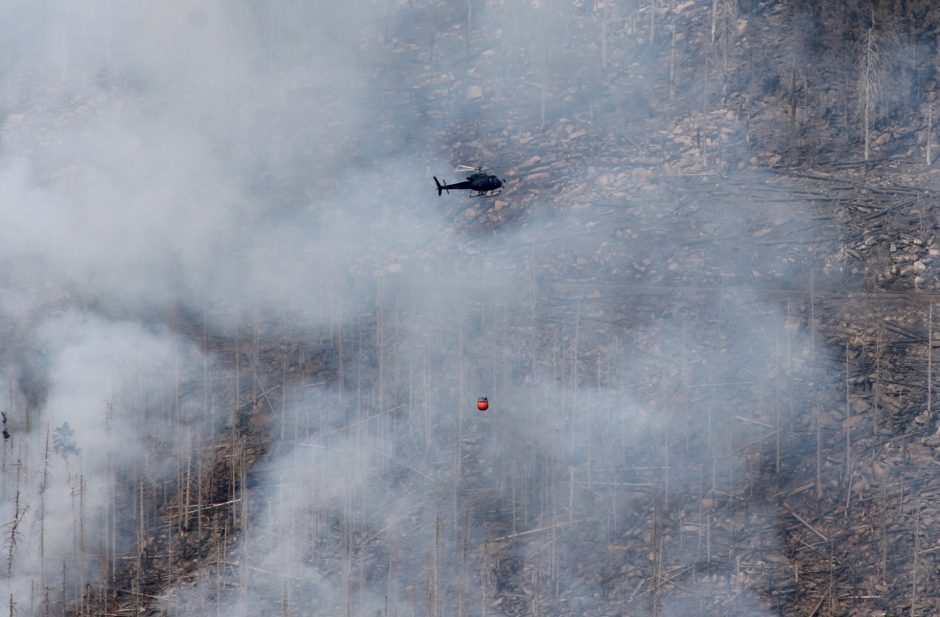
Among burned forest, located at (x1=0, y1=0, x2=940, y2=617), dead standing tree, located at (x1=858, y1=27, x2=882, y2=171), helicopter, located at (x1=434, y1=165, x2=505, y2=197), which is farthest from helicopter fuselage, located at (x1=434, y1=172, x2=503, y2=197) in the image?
dead standing tree, located at (x1=858, y1=27, x2=882, y2=171)

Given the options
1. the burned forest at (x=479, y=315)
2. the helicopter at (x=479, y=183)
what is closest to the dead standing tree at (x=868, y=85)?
the burned forest at (x=479, y=315)

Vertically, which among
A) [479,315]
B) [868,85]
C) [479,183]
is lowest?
[479,315]

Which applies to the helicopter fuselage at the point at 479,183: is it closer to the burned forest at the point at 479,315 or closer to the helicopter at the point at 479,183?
the helicopter at the point at 479,183

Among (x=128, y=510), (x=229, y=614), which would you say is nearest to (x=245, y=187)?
(x=128, y=510)

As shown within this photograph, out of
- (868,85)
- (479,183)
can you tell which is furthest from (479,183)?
(868,85)

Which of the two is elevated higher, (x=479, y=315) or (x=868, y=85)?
(x=868, y=85)

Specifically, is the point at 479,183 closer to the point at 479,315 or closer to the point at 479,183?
the point at 479,183

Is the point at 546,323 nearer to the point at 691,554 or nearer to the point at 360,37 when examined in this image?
the point at 691,554

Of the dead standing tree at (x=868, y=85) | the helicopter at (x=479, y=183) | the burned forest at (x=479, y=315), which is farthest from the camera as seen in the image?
the dead standing tree at (x=868, y=85)

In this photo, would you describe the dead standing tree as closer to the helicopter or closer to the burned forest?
the burned forest
